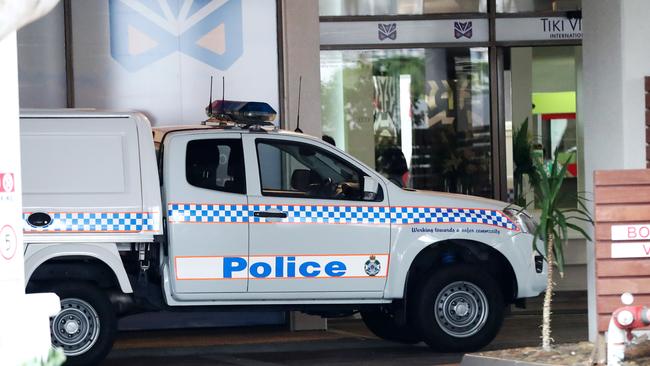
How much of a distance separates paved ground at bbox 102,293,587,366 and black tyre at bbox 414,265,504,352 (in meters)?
0.19

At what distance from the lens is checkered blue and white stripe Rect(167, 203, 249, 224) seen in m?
10.7

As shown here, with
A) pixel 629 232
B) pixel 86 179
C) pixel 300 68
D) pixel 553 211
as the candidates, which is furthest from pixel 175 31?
pixel 629 232

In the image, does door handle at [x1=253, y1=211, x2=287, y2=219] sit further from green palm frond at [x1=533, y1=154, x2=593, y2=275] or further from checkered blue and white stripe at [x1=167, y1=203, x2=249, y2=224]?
green palm frond at [x1=533, y1=154, x2=593, y2=275]

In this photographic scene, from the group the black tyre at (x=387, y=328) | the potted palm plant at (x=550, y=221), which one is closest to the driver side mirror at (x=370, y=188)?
the black tyre at (x=387, y=328)

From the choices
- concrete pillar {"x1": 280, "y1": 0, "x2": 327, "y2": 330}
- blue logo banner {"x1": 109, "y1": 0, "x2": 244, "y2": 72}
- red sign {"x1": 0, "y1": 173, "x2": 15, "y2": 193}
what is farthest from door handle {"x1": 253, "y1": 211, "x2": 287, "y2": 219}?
red sign {"x1": 0, "y1": 173, "x2": 15, "y2": 193}

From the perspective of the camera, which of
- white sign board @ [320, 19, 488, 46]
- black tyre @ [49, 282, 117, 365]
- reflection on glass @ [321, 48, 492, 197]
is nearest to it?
black tyre @ [49, 282, 117, 365]

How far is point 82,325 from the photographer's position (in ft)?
34.3

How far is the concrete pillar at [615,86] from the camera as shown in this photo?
31.9ft

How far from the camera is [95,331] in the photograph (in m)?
10.5

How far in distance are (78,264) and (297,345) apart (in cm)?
262

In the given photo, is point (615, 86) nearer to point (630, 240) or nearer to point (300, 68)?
point (630, 240)

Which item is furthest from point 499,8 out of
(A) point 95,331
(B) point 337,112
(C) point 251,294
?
(A) point 95,331

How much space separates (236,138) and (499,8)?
630 centimetres

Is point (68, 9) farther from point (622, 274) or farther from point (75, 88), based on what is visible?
point (622, 274)
